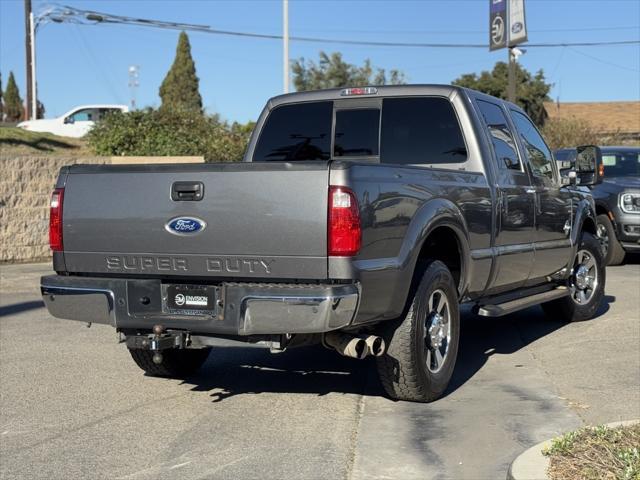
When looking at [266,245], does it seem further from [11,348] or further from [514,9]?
[514,9]

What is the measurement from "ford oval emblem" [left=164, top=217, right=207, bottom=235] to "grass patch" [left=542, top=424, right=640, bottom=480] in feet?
7.54

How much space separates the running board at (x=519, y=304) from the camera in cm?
662

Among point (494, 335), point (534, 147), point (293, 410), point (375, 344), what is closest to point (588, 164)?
point (534, 147)

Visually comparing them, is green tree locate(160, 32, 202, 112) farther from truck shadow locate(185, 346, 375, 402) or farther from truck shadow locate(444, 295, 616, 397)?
truck shadow locate(185, 346, 375, 402)

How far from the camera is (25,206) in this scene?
1412cm

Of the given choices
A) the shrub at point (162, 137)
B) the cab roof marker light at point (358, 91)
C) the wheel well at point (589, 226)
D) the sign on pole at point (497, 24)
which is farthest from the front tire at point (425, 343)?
the sign on pole at point (497, 24)

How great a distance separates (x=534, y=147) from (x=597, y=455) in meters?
4.34

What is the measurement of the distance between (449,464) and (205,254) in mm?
1817

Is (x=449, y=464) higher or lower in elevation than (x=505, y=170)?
lower

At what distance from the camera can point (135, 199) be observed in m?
5.38

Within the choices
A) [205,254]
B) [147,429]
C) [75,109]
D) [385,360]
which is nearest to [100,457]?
[147,429]

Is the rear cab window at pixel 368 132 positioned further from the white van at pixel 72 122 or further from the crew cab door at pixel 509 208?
the white van at pixel 72 122

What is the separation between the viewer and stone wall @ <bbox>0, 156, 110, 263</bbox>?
1388 cm

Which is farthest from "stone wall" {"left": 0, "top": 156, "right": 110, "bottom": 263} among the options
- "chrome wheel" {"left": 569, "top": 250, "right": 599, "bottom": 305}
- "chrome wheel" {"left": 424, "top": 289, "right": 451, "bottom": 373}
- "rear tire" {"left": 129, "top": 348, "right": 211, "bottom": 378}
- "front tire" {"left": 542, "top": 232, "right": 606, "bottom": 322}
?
"chrome wheel" {"left": 424, "top": 289, "right": 451, "bottom": 373}
